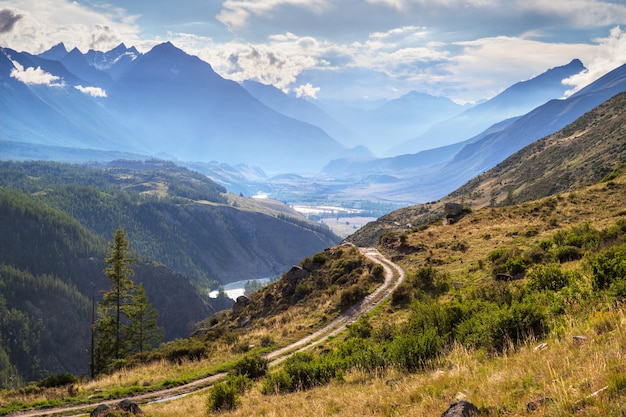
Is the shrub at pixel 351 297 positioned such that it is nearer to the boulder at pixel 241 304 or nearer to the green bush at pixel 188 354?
the green bush at pixel 188 354

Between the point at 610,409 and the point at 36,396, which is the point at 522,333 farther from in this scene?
the point at 36,396

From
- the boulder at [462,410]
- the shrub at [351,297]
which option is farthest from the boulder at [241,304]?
the boulder at [462,410]

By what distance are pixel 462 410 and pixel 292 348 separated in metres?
20.5

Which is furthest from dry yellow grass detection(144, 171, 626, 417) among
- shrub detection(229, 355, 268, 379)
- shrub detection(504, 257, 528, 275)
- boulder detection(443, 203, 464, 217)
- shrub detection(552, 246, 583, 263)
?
boulder detection(443, 203, 464, 217)

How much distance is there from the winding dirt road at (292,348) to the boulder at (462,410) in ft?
55.8

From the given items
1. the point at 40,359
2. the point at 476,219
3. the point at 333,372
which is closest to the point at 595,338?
the point at 333,372

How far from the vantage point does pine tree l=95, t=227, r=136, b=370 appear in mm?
47469

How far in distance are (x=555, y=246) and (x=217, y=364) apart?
23566 millimetres

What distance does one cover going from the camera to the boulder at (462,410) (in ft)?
23.9

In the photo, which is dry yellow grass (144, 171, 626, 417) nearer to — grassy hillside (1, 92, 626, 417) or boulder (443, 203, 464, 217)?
grassy hillside (1, 92, 626, 417)

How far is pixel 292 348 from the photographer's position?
26625 millimetres

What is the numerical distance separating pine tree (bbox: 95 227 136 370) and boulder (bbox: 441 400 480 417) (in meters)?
46.1

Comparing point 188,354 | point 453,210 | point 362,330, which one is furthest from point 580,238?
point 453,210

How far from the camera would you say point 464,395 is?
27.1 ft
